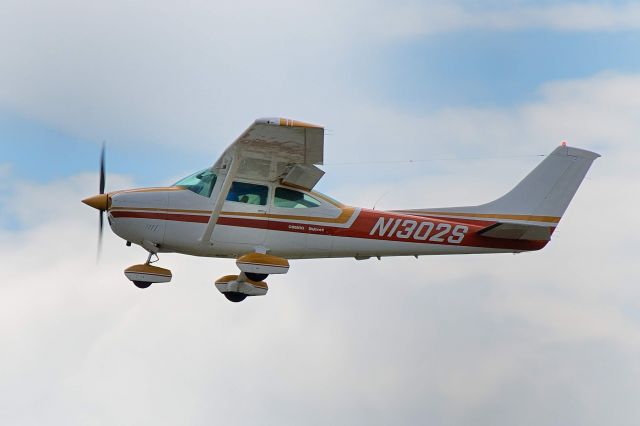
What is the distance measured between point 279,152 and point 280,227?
145cm

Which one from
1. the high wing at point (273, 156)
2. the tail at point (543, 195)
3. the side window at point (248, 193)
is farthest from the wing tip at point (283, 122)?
the tail at point (543, 195)

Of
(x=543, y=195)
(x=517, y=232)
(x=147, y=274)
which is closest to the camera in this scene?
(x=147, y=274)

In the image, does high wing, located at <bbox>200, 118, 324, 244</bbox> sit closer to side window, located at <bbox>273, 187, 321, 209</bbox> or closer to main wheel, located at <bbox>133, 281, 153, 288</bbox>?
side window, located at <bbox>273, 187, 321, 209</bbox>

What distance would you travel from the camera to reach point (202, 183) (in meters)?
17.3

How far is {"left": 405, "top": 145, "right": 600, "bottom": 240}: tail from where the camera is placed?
18.7 meters

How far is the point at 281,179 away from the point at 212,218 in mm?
1339

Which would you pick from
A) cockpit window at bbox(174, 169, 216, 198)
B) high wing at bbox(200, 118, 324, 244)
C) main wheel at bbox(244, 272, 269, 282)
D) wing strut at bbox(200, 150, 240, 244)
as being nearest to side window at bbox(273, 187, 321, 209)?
high wing at bbox(200, 118, 324, 244)

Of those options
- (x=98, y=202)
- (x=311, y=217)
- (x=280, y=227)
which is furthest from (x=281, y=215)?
(x=98, y=202)

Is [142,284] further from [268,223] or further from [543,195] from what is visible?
[543,195]

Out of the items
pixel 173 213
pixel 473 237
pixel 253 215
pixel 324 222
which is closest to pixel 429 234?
pixel 473 237

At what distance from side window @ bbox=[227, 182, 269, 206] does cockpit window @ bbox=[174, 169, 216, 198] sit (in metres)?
0.35

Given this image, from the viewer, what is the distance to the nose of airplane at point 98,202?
55.6 feet

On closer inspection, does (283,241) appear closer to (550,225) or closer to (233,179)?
(233,179)

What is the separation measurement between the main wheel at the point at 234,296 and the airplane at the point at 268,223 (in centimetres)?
2
